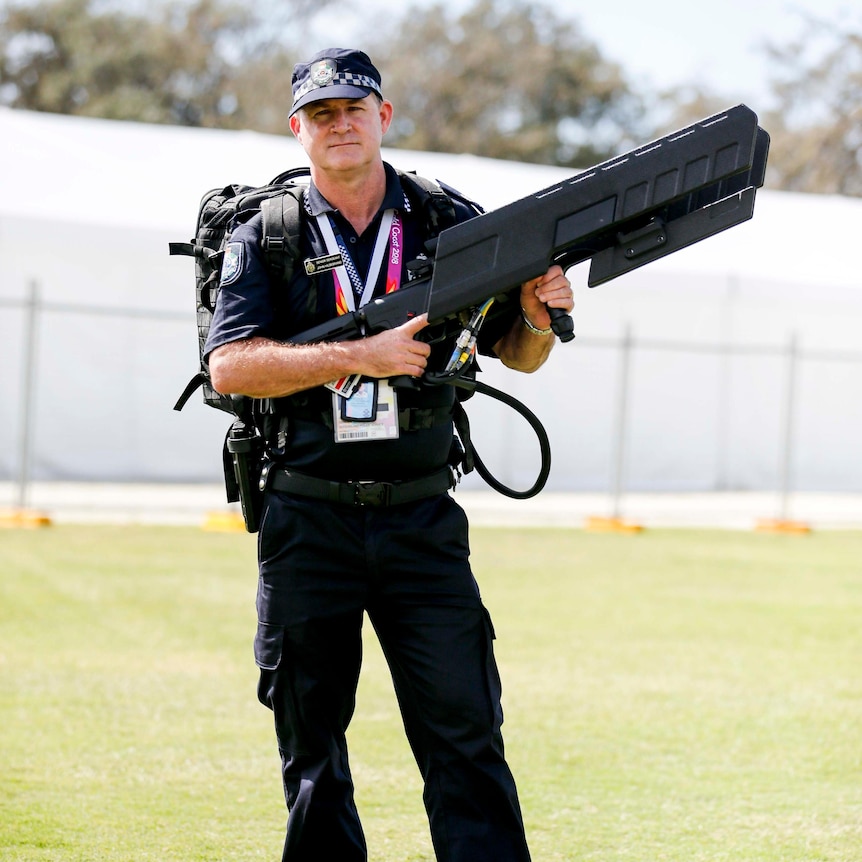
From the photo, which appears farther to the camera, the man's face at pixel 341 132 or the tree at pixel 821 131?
the tree at pixel 821 131

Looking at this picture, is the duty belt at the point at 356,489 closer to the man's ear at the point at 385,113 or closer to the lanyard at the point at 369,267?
the lanyard at the point at 369,267

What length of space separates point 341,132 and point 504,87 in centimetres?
4579

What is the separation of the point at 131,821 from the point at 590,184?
9.54 ft

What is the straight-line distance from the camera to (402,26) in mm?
48156

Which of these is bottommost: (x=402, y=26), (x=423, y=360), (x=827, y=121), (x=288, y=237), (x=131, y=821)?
(x=131, y=821)

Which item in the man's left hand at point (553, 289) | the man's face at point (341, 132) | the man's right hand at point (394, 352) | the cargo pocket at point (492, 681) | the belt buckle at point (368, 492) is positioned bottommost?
the cargo pocket at point (492, 681)

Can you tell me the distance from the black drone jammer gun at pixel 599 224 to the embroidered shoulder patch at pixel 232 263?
0.24 metres

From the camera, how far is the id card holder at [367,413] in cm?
365

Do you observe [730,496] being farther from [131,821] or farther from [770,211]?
[131,821]

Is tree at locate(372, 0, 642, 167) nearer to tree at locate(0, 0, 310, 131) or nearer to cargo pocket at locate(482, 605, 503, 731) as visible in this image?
tree at locate(0, 0, 310, 131)

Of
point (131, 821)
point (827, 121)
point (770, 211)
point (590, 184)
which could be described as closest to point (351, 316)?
point (590, 184)

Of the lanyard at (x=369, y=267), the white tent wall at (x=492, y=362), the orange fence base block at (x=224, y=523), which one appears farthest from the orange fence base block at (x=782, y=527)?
the lanyard at (x=369, y=267)

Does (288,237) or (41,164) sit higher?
(41,164)

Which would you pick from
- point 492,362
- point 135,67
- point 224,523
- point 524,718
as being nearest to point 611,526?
point 492,362
